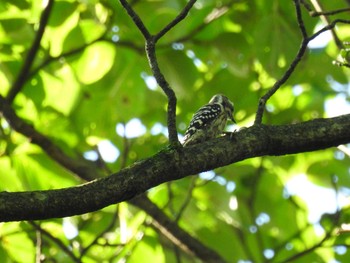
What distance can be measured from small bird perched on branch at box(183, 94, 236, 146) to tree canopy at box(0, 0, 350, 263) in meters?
0.16

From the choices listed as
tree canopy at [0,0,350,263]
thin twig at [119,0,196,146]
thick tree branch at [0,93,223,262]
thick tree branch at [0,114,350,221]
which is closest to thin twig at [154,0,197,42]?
thin twig at [119,0,196,146]

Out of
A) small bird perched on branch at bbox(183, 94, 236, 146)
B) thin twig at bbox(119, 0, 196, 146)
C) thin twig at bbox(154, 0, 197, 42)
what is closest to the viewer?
thin twig at bbox(119, 0, 196, 146)

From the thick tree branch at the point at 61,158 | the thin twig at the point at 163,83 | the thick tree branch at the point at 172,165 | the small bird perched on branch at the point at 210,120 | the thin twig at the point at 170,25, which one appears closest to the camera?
the thick tree branch at the point at 172,165

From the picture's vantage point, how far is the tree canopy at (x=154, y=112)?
18.3 ft

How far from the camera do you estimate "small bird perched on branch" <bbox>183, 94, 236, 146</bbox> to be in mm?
5781

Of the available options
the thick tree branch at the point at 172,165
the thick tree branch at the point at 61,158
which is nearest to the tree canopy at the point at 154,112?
the thick tree branch at the point at 61,158

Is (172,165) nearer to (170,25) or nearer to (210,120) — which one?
(170,25)

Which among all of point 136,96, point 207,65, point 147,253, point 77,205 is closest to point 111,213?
point 147,253

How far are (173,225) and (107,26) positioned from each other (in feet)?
5.71

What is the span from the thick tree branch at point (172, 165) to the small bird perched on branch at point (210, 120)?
237 centimetres

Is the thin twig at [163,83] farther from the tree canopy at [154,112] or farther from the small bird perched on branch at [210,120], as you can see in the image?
the small bird perched on branch at [210,120]

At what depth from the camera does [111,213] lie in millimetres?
6363

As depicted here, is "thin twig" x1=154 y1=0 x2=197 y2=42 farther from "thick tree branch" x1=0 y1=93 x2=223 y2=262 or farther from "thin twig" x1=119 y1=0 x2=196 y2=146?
"thick tree branch" x1=0 y1=93 x2=223 y2=262

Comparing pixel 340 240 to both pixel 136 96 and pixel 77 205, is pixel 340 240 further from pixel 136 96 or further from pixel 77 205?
pixel 77 205
